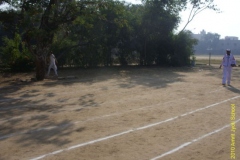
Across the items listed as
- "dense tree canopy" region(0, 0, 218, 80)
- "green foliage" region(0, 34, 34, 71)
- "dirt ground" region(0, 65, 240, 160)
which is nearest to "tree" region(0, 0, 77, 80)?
"dense tree canopy" region(0, 0, 218, 80)

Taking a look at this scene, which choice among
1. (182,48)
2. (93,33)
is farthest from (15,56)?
(182,48)

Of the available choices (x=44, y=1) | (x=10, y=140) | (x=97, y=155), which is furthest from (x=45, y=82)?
(x=97, y=155)

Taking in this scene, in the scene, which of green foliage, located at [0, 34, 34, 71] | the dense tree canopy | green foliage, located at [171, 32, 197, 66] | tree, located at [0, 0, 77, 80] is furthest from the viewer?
green foliage, located at [171, 32, 197, 66]

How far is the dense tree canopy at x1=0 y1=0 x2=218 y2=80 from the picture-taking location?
580 inches

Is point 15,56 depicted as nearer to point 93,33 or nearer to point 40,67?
point 40,67

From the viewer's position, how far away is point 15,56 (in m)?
21.0

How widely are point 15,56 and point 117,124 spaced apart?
15.1 m

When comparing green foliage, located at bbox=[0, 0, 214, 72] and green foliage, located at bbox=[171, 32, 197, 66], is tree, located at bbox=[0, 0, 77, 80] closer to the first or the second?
green foliage, located at bbox=[0, 0, 214, 72]

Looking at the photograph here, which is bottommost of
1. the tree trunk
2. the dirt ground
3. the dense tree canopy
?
the dirt ground

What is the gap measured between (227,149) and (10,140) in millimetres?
4303

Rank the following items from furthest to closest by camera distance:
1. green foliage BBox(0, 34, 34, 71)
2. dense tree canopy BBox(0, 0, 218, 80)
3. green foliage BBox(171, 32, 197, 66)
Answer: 1. green foliage BBox(171, 32, 197, 66)
2. green foliage BBox(0, 34, 34, 71)
3. dense tree canopy BBox(0, 0, 218, 80)

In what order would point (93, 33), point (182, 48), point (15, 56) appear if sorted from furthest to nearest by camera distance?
point (182, 48), point (93, 33), point (15, 56)

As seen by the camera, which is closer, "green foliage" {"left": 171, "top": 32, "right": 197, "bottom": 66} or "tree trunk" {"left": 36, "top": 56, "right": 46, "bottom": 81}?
"tree trunk" {"left": 36, "top": 56, "right": 46, "bottom": 81}

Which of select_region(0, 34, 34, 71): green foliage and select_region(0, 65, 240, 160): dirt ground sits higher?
select_region(0, 34, 34, 71): green foliage
